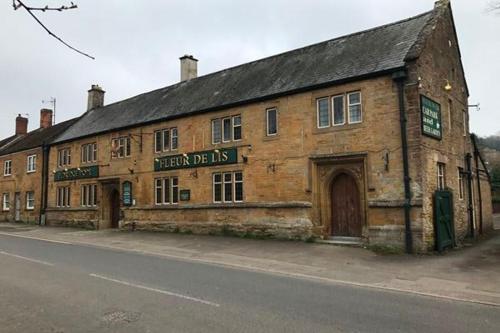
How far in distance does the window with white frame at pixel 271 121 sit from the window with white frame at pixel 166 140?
6.18 m

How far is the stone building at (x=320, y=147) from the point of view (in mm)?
14984

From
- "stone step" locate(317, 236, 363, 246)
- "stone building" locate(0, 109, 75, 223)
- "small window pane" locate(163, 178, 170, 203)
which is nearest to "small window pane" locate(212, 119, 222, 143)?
"small window pane" locate(163, 178, 170, 203)

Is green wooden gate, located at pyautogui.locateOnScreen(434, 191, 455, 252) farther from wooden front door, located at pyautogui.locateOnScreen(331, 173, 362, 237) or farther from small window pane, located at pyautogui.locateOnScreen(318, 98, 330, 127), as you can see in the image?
small window pane, located at pyautogui.locateOnScreen(318, 98, 330, 127)

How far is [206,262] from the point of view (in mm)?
12914

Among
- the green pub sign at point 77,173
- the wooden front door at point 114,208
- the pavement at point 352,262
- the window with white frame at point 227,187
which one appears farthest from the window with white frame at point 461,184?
the green pub sign at point 77,173

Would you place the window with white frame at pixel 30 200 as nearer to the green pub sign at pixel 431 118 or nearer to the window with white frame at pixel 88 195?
the window with white frame at pixel 88 195

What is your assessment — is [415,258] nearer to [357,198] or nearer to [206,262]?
[357,198]

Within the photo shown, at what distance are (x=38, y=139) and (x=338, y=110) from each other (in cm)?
2816

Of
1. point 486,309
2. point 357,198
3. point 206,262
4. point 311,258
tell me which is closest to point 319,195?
point 357,198

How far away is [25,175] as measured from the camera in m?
33.5

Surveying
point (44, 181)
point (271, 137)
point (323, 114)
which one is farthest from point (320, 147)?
point (44, 181)

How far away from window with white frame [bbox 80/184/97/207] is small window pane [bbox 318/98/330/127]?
17035 millimetres

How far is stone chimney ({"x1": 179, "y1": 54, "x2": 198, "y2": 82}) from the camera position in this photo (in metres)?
28.2

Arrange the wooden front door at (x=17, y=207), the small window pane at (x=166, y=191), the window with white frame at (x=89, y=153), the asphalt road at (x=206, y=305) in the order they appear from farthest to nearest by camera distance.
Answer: the wooden front door at (x=17, y=207) < the window with white frame at (x=89, y=153) < the small window pane at (x=166, y=191) < the asphalt road at (x=206, y=305)
